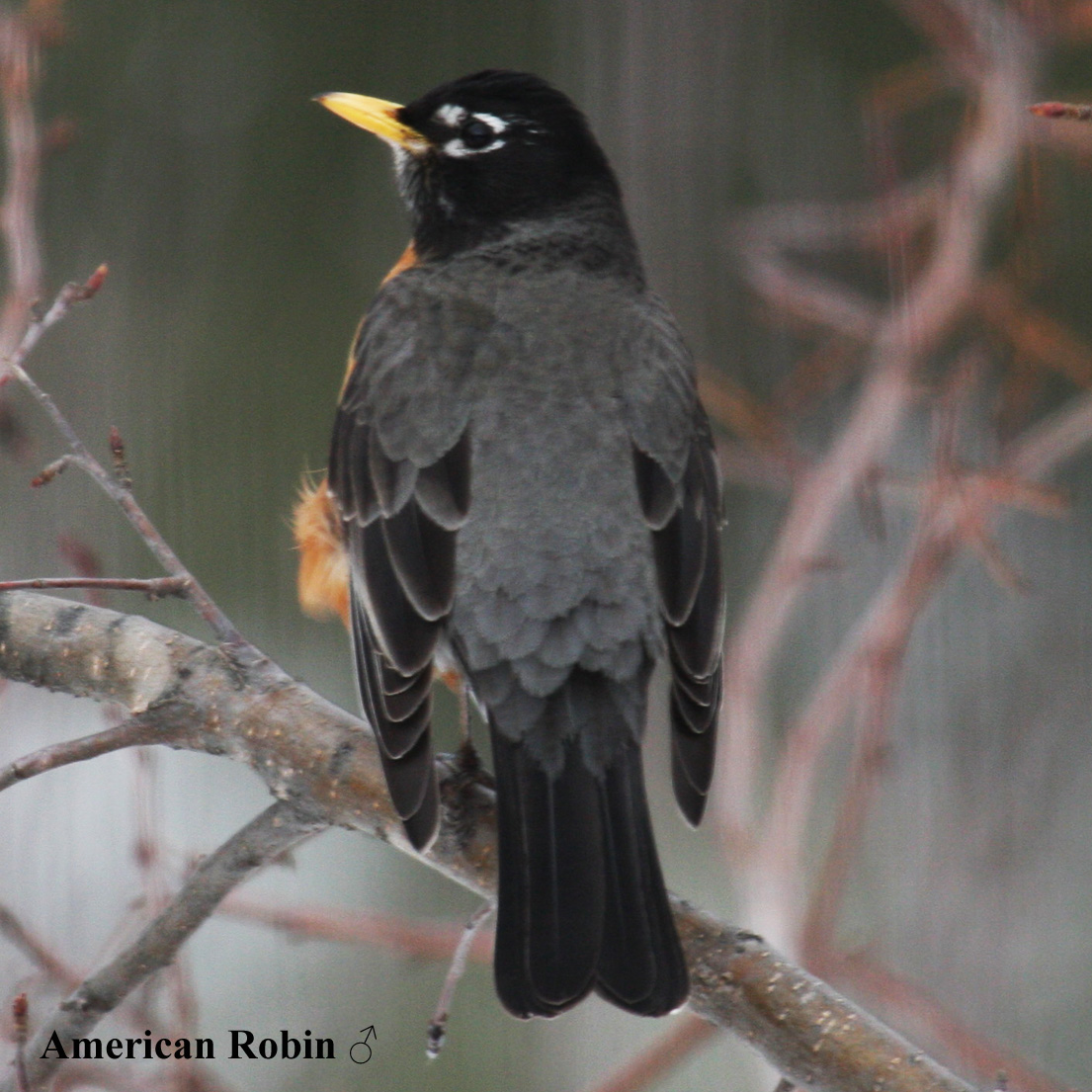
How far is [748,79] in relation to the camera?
5.27 m

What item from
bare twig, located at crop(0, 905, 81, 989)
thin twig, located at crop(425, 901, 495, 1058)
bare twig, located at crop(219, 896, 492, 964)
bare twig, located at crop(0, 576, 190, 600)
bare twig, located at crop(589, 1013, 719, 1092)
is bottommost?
bare twig, located at crop(589, 1013, 719, 1092)

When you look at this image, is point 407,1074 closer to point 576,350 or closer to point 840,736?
point 840,736

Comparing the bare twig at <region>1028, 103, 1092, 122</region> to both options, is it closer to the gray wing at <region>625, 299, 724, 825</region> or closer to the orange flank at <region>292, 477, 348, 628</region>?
the gray wing at <region>625, 299, 724, 825</region>

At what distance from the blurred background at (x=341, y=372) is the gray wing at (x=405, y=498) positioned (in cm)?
115

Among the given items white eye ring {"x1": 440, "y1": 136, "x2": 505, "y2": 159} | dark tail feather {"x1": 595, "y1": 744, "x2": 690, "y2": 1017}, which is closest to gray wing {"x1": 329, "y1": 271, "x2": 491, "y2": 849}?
dark tail feather {"x1": 595, "y1": 744, "x2": 690, "y2": 1017}

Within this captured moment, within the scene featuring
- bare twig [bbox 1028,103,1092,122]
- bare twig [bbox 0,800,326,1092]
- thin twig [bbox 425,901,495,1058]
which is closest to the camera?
Result: bare twig [bbox 1028,103,1092,122]

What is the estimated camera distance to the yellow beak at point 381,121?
325cm

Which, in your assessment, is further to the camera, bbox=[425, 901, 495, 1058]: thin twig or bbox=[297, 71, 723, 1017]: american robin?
bbox=[297, 71, 723, 1017]: american robin

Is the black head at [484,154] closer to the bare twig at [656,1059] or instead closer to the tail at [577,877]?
the tail at [577,877]

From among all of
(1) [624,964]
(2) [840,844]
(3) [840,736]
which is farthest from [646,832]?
(3) [840,736]

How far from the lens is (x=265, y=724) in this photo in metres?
2.21

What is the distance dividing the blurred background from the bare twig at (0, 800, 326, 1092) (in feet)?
5.64

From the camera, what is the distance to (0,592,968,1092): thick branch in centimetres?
204

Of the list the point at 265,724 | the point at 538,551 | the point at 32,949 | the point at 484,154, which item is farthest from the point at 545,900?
the point at 484,154
